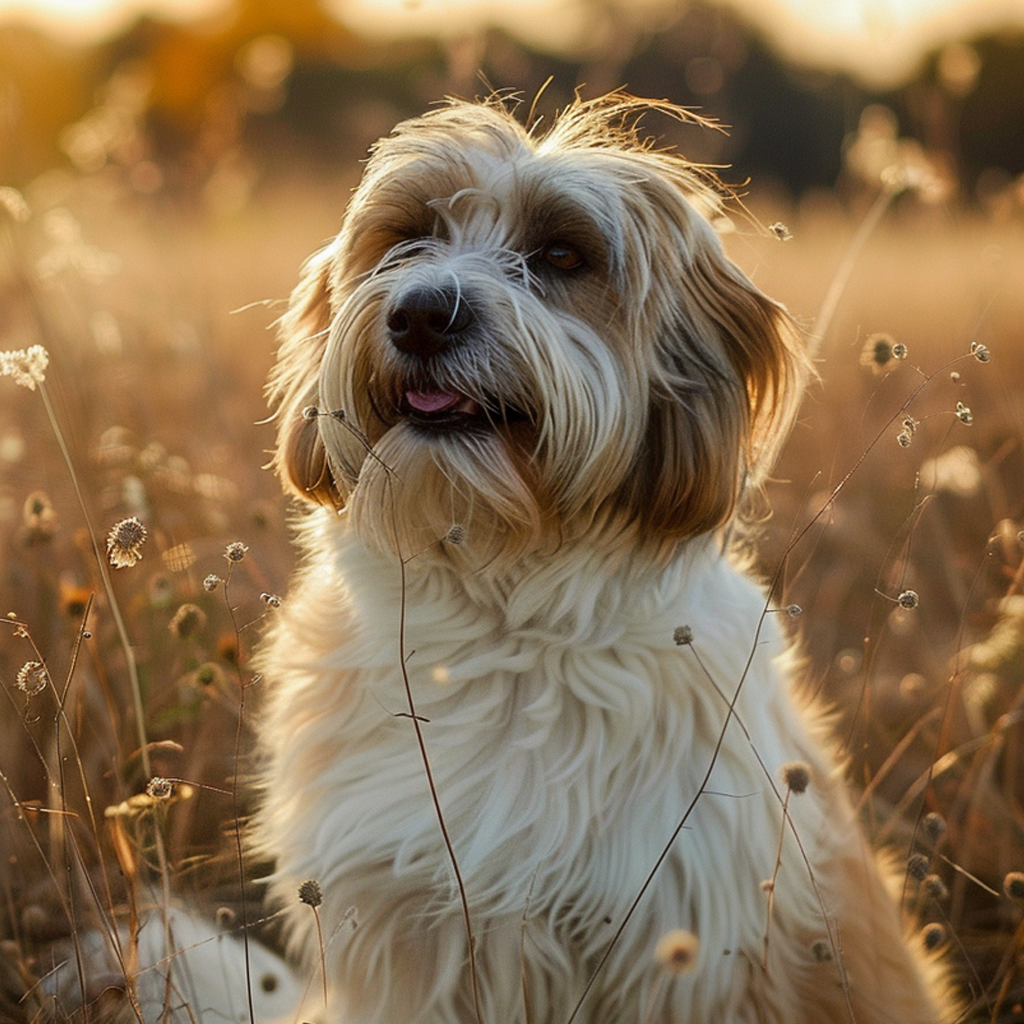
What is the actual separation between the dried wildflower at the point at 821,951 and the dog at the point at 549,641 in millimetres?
13

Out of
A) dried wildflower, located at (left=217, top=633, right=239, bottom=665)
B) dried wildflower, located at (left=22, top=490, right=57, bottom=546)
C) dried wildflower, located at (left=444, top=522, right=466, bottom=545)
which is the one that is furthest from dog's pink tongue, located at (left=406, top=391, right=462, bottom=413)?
dried wildflower, located at (left=22, top=490, right=57, bottom=546)

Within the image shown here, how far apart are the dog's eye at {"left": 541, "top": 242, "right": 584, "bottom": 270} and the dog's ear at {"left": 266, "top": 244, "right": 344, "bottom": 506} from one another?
50 centimetres

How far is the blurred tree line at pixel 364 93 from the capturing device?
4.39m

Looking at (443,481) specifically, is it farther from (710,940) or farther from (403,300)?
(710,940)

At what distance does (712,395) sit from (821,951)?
3.55 ft

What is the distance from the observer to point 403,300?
2170 mm

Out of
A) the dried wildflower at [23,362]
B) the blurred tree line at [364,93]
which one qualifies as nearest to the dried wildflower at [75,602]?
the dried wildflower at [23,362]

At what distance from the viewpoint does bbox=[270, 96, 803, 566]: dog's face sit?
2230 mm

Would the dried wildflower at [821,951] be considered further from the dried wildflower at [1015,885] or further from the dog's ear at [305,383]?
the dog's ear at [305,383]

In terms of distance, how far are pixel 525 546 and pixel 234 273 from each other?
260 inches

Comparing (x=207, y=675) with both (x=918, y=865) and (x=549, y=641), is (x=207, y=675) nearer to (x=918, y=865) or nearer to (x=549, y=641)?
(x=549, y=641)

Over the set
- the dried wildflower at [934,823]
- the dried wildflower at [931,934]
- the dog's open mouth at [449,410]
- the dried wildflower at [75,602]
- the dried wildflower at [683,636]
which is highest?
the dog's open mouth at [449,410]

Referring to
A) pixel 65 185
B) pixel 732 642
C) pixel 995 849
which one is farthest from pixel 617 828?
pixel 65 185

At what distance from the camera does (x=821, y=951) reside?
2.19 meters
